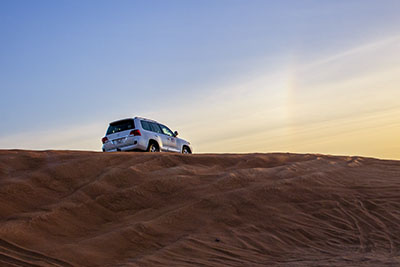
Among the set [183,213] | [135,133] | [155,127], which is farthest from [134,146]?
[183,213]

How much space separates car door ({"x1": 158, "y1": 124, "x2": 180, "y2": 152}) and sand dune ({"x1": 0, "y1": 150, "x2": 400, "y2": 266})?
5.86 metres

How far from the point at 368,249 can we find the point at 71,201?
548 cm

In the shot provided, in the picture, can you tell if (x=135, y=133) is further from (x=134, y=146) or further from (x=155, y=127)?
(x=155, y=127)

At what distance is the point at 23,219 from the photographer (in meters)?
7.67

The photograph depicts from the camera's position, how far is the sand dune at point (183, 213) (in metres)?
6.96

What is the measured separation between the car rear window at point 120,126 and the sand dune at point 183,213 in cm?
452

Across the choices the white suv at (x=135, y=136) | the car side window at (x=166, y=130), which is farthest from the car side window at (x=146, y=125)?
the car side window at (x=166, y=130)

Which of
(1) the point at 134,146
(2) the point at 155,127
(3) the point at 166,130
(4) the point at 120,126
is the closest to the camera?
(1) the point at 134,146

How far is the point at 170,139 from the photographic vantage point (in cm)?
1884

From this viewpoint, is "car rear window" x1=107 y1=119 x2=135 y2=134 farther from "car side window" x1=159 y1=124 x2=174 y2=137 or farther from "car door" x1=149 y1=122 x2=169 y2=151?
"car side window" x1=159 y1=124 x2=174 y2=137

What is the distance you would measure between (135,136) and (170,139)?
2.38 m

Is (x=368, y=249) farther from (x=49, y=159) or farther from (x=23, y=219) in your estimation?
(x=49, y=159)

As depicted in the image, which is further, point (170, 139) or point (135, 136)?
point (170, 139)

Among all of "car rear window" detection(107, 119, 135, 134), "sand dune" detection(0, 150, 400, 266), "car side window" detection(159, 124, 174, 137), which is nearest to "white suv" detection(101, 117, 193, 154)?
"car rear window" detection(107, 119, 135, 134)
